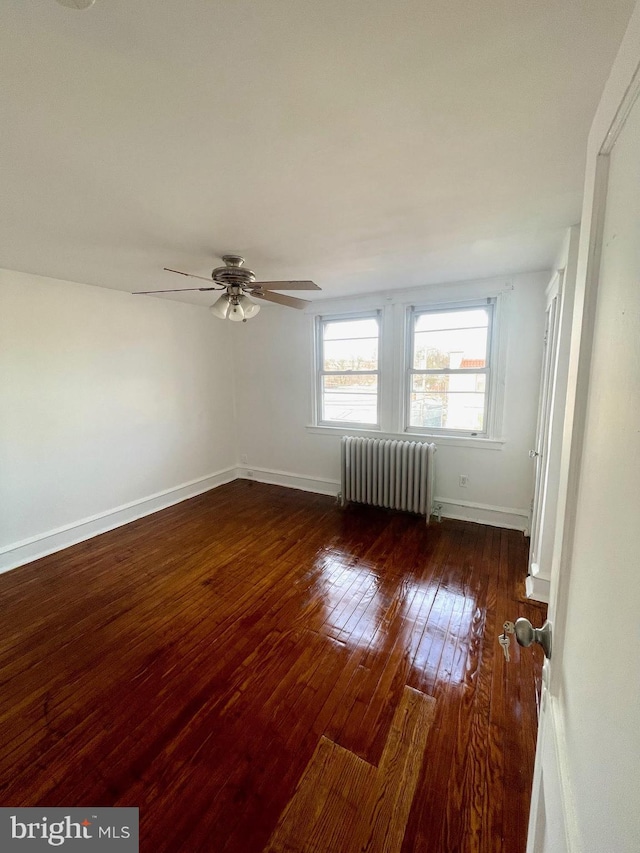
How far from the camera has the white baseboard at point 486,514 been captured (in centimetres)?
326

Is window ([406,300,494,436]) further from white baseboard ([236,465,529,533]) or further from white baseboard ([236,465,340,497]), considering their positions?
white baseboard ([236,465,340,497])

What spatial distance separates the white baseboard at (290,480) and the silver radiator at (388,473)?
1.43 ft

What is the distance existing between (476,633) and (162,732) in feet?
5.73

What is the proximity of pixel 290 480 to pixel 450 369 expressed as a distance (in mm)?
2474

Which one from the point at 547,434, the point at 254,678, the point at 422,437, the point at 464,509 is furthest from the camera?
the point at 422,437

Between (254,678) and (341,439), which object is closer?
(254,678)

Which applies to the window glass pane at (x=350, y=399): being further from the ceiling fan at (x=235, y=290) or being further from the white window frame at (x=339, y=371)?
the ceiling fan at (x=235, y=290)

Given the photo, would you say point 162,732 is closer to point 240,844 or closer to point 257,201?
point 240,844

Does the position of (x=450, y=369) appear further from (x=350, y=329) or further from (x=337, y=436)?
(x=337, y=436)

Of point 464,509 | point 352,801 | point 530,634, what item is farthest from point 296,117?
point 464,509

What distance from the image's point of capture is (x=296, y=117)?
112 centimetres

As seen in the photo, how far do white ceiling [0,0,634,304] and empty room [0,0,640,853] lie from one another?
0.01 m

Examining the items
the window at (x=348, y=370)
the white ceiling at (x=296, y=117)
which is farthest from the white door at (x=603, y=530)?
the window at (x=348, y=370)

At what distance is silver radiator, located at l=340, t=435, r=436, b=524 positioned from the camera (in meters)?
3.44
